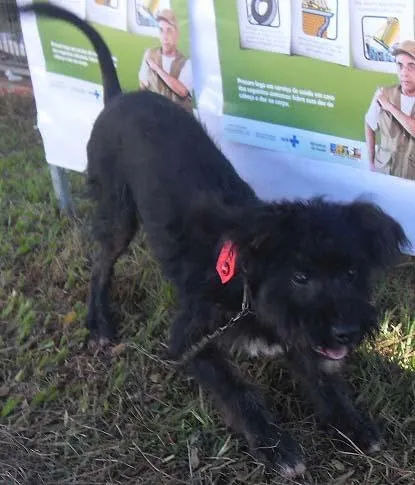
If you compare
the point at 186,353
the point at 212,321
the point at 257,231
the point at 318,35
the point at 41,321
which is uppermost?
the point at 318,35

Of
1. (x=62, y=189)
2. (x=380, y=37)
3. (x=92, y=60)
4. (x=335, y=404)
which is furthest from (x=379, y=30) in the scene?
(x=62, y=189)

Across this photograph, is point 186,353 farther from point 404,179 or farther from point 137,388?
point 404,179

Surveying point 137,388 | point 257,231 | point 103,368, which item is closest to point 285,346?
point 257,231

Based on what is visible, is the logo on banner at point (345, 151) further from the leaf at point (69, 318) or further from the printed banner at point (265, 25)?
the leaf at point (69, 318)

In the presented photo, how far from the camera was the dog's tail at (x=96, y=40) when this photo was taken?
13.1 ft

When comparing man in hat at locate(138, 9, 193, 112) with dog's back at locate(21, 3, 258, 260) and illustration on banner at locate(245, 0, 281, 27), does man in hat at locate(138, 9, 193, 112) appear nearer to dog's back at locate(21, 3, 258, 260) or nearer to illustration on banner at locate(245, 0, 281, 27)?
dog's back at locate(21, 3, 258, 260)

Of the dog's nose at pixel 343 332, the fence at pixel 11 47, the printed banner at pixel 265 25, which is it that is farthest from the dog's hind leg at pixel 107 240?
the fence at pixel 11 47

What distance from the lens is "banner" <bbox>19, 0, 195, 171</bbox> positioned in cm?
390

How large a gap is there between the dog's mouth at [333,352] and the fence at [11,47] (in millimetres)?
5814

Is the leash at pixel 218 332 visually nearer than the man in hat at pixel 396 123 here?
Yes

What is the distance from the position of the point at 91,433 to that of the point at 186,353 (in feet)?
1.82

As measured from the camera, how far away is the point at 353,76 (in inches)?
130

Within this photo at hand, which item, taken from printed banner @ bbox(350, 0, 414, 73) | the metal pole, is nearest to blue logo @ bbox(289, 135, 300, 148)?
printed banner @ bbox(350, 0, 414, 73)

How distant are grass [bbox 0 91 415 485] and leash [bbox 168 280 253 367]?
0.26 m
